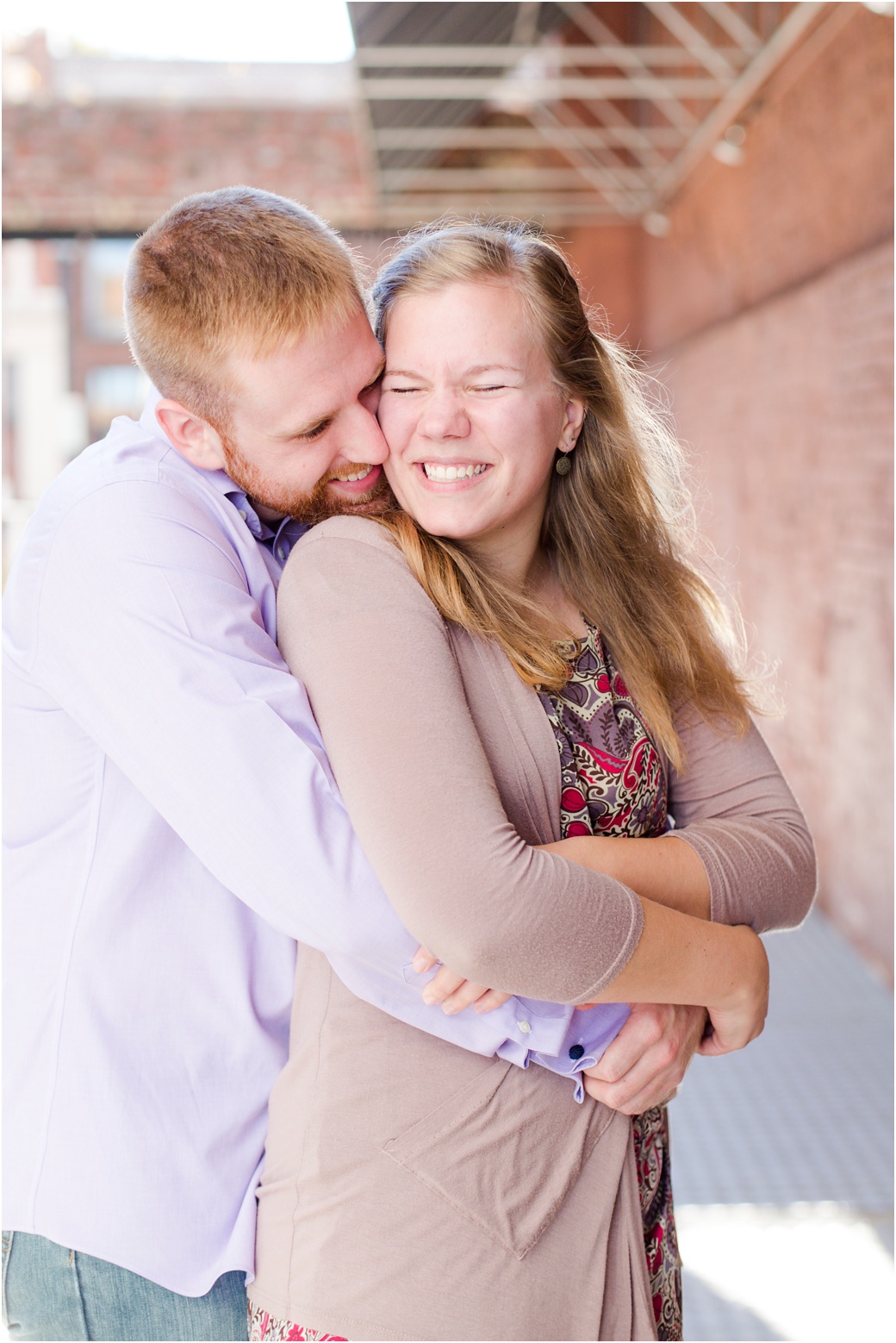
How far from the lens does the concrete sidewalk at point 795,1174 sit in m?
2.56

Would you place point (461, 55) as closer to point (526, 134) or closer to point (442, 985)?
point (526, 134)

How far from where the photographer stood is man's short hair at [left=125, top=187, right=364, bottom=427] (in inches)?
52.1

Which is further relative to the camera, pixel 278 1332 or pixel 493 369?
pixel 493 369

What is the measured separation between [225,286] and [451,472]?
0.32 m

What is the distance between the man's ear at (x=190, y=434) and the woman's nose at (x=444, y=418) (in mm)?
237

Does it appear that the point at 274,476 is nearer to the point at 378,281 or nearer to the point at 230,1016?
the point at 378,281

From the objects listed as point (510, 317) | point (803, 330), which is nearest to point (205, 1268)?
point (510, 317)

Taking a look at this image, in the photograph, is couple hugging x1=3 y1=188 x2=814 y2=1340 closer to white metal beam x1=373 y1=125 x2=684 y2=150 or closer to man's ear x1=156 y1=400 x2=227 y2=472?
man's ear x1=156 y1=400 x2=227 y2=472

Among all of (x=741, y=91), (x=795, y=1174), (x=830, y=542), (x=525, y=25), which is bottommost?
(x=795, y=1174)

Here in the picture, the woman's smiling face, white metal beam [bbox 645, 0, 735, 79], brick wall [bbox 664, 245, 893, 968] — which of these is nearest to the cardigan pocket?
the woman's smiling face

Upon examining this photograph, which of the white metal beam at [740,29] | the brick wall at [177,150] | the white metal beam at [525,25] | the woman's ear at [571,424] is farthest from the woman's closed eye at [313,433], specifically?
the brick wall at [177,150]

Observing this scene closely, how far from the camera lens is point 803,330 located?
4828mm

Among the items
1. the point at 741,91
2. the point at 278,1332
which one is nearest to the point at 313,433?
the point at 278,1332

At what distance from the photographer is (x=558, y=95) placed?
7.45 m
